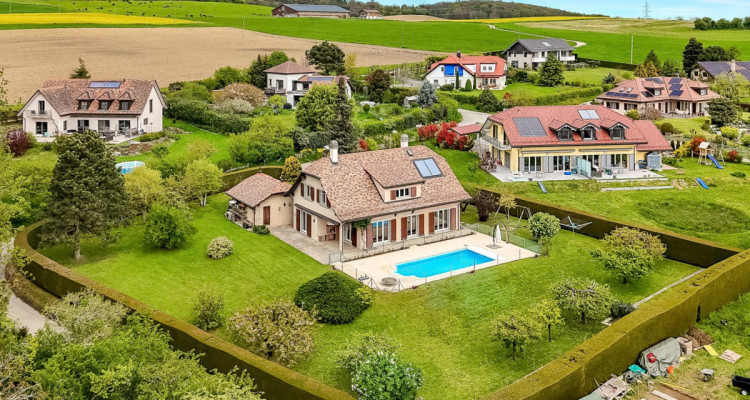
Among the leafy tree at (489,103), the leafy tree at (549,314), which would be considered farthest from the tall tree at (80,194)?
the leafy tree at (489,103)

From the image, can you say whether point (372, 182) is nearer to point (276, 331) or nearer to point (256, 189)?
point (256, 189)

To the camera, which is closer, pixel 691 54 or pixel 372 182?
pixel 372 182

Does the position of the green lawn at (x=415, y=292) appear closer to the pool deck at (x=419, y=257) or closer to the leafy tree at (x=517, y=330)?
the leafy tree at (x=517, y=330)

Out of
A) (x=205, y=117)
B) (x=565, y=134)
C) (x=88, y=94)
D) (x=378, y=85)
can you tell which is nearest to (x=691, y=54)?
(x=378, y=85)

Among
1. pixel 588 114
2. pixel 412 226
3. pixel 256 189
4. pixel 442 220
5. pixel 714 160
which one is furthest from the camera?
pixel 714 160

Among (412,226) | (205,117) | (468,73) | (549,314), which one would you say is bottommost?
(549,314)

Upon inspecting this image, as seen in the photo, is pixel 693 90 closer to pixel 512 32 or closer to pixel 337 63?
pixel 337 63
